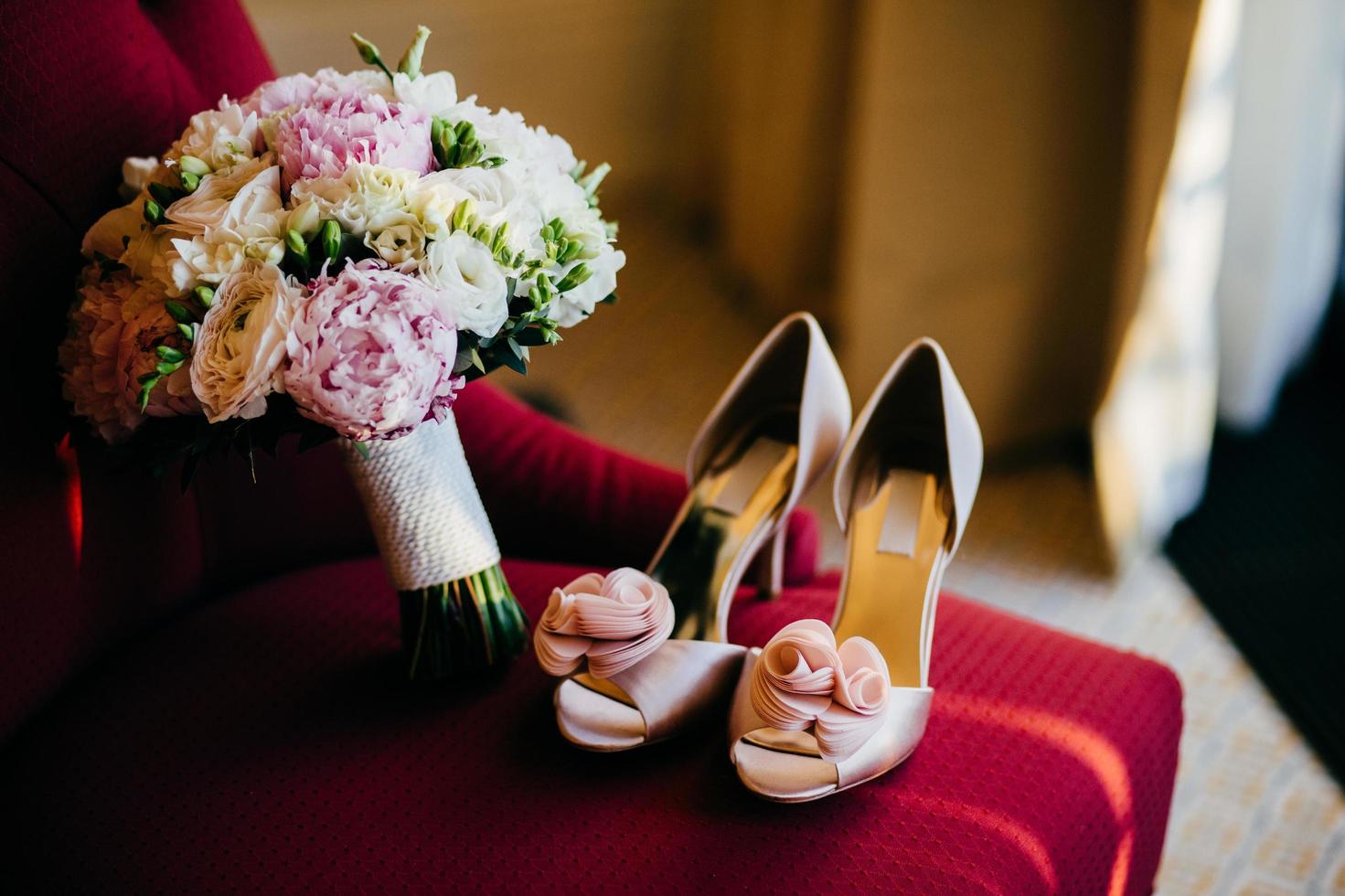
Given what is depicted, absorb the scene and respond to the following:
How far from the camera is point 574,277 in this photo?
708mm

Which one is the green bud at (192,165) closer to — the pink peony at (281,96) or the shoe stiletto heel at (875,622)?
the pink peony at (281,96)

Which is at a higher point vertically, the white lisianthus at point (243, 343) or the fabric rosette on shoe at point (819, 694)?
the white lisianthus at point (243, 343)

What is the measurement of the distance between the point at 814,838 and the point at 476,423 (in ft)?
1.54

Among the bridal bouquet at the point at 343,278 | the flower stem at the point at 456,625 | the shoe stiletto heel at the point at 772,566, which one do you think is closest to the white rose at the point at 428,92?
the bridal bouquet at the point at 343,278

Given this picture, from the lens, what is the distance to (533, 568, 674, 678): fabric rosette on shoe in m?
0.75

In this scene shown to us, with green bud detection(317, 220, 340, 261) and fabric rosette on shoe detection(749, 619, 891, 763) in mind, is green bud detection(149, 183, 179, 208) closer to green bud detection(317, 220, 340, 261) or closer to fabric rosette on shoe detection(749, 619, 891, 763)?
green bud detection(317, 220, 340, 261)

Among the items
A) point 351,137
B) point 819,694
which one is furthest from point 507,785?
point 351,137

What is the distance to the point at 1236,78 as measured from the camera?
1425mm

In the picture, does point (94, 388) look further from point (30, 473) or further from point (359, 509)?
point (359, 509)

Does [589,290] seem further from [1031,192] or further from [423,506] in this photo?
[1031,192]

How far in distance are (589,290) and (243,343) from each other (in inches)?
8.6

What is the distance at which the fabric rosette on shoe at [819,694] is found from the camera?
27.6 inches

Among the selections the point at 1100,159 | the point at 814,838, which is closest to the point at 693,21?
the point at 1100,159

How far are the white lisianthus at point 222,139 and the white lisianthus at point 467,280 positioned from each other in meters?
0.16
